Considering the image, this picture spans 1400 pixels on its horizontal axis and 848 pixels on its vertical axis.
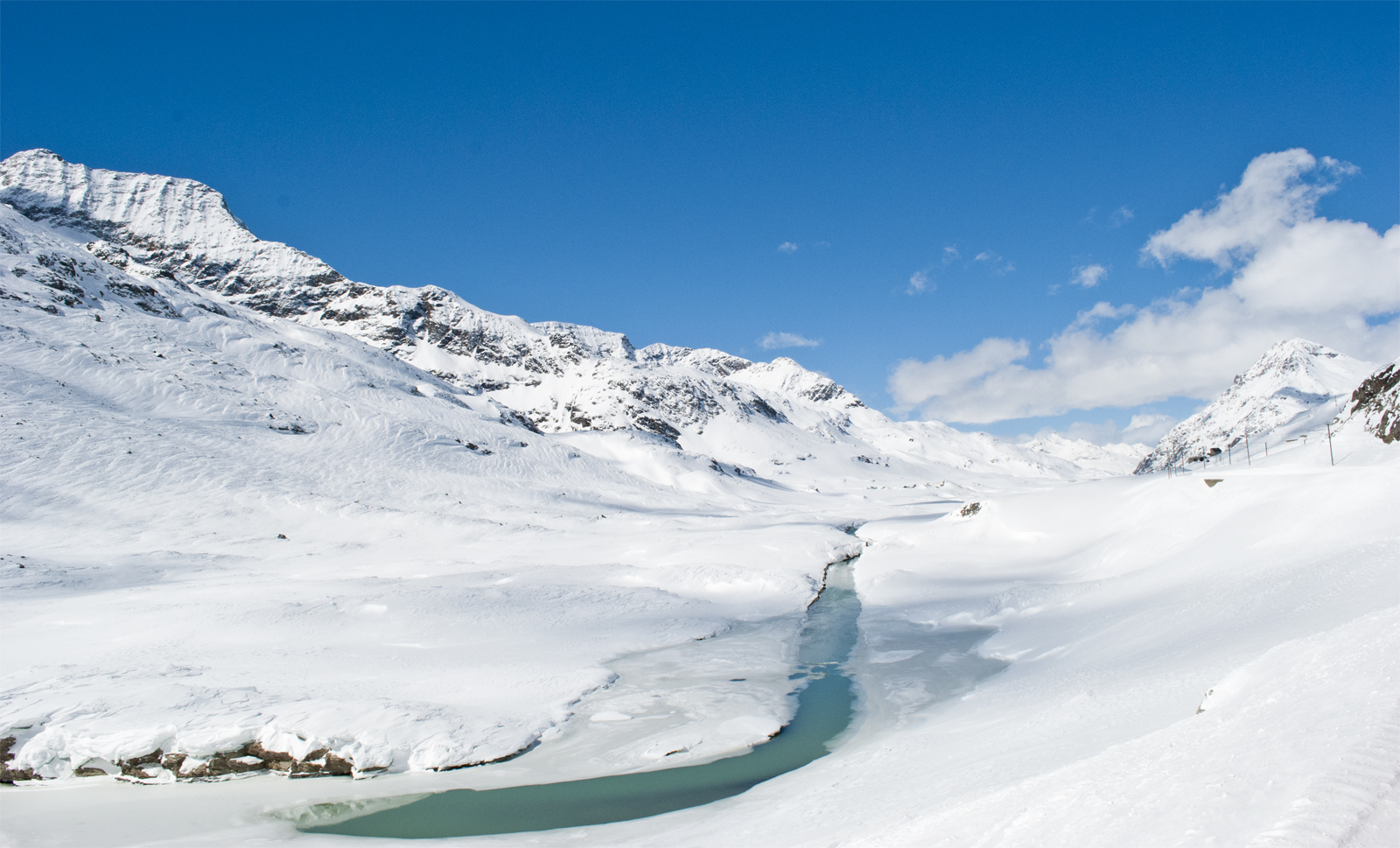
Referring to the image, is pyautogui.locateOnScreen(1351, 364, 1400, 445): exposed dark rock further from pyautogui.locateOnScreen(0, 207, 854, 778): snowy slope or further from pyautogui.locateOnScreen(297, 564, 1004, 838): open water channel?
pyautogui.locateOnScreen(297, 564, 1004, 838): open water channel

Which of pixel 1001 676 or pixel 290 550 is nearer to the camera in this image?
pixel 1001 676

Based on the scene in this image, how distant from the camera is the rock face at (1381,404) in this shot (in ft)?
96.5

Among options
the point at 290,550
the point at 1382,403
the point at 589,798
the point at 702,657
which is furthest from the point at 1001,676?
the point at 290,550

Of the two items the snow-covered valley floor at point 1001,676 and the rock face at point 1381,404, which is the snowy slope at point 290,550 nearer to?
the snow-covered valley floor at point 1001,676

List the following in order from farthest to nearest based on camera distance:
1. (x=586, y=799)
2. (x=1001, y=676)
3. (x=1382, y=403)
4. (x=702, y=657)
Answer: (x=1382, y=403)
(x=702, y=657)
(x=1001, y=676)
(x=586, y=799)

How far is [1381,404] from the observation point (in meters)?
32.1

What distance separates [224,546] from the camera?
137 ft

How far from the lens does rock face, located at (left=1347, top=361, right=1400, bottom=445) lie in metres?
29.4

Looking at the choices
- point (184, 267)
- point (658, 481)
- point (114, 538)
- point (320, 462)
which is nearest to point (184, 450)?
point (320, 462)

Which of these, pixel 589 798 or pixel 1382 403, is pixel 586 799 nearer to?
pixel 589 798

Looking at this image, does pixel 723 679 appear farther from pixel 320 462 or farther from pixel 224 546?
pixel 320 462

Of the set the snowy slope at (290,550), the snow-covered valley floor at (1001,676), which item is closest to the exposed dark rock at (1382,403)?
the snow-covered valley floor at (1001,676)

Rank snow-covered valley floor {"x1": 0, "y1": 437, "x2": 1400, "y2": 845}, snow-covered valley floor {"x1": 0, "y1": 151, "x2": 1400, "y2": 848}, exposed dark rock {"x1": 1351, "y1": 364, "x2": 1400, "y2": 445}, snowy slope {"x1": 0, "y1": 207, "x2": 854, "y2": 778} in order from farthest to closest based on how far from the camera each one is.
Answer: exposed dark rock {"x1": 1351, "y1": 364, "x2": 1400, "y2": 445}
snowy slope {"x1": 0, "y1": 207, "x2": 854, "y2": 778}
snow-covered valley floor {"x1": 0, "y1": 151, "x2": 1400, "y2": 848}
snow-covered valley floor {"x1": 0, "y1": 437, "x2": 1400, "y2": 845}

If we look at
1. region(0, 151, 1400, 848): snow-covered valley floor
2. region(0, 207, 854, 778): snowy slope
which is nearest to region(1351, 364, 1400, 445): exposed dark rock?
region(0, 151, 1400, 848): snow-covered valley floor
